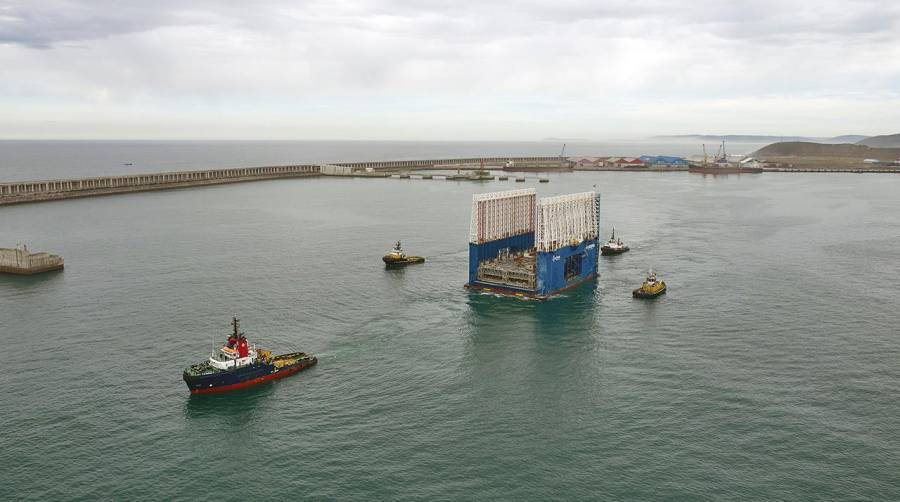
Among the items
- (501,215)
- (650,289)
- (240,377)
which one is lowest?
(240,377)

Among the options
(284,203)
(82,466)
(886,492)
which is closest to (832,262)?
(886,492)

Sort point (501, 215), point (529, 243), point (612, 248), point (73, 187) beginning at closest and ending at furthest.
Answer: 1. point (501, 215)
2. point (529, 243)
3. point (612, 248)
4. point (73, 187)

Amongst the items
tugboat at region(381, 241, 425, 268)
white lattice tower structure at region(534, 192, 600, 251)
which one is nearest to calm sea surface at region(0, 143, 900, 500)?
tugboat at region(381, 241, 425, 268)

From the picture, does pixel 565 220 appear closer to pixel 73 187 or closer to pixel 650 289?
pixel 650 289

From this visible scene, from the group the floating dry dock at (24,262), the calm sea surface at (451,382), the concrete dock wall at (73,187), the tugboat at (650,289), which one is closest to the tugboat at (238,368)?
the calm sea surface at (451,382)

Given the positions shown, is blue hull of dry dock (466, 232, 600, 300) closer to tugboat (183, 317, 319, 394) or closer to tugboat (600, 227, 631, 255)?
tugboat (600, 227, 631, 255)

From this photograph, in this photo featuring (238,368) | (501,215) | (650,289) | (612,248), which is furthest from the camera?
(612,248)

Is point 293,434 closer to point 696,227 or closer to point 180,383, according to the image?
point 180,383

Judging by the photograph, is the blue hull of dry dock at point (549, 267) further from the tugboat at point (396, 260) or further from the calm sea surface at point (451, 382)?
the tugboat at point (396, 260)

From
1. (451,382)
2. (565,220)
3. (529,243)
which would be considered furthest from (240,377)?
(529,243)
